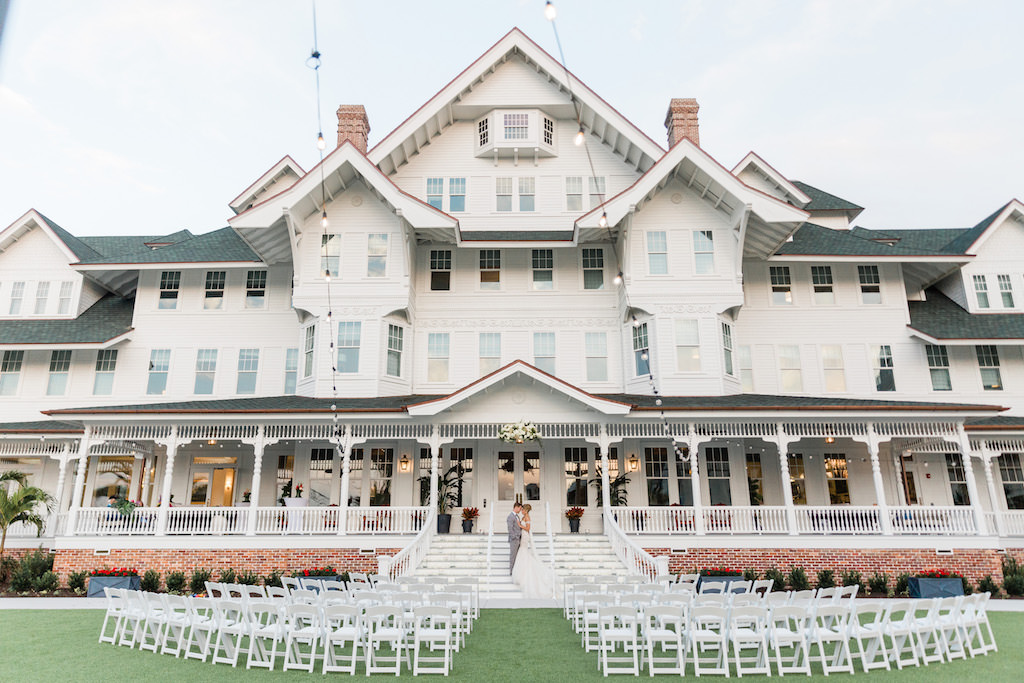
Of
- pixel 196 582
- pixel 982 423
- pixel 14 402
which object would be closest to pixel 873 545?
pixel 982 423

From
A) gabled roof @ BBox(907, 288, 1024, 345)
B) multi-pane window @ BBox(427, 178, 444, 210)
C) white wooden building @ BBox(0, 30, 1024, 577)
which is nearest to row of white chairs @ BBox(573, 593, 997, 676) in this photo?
white wooden building @ BBox(0, 30, 1024, 577)

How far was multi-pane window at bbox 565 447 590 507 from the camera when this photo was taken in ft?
66.6

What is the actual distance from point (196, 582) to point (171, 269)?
10.9 metres

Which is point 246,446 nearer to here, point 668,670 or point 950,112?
point 668,670

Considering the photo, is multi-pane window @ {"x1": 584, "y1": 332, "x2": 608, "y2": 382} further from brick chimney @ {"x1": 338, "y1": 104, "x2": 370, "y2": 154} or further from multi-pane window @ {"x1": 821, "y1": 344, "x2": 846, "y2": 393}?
brick chimney @ {"x1": 338, "y1": 104, "x2": 370, "y2": 154}

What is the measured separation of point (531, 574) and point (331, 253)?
12.2 meters

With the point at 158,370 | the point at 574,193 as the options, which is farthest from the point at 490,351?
the point at 158,370

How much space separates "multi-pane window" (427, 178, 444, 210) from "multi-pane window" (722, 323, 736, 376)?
1074cm

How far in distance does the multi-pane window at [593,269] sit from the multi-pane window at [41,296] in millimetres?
19636

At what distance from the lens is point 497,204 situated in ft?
75.3

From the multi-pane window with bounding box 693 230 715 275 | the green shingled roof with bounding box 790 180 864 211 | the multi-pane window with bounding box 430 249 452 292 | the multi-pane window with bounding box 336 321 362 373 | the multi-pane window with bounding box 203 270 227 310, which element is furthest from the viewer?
the green shingled roof with bounding box 790 180 864 211

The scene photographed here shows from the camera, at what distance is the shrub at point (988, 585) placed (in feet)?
54.3

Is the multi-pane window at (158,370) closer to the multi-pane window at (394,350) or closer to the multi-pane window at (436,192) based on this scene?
A: the multi-pane window at (394,350)

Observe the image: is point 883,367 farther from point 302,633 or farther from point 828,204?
point 302,633
